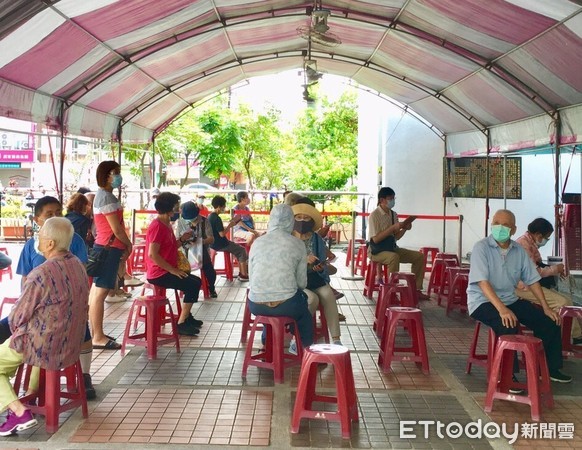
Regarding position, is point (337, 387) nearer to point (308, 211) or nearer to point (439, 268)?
point (308, 211)

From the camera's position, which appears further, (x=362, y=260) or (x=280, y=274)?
(x=362, y=260)

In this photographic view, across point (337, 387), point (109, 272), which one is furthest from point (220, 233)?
point (337, 387)

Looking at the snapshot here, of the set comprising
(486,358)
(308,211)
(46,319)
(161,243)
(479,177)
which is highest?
(479,177)

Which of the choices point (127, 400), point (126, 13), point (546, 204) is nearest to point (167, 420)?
point (127, 400)

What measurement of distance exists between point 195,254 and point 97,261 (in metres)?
2.16

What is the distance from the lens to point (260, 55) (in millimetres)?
11797

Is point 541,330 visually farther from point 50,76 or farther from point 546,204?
point 546,204

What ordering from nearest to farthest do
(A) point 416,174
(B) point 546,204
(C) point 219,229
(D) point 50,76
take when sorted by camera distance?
(D) point 50,76 < (C) point 219,229 < (B) point 546,204 < (A) point 416,174

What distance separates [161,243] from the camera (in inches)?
270

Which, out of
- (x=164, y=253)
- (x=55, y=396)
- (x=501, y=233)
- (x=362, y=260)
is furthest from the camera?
(x=362, y=260)

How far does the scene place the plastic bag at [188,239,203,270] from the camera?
27.8 feet

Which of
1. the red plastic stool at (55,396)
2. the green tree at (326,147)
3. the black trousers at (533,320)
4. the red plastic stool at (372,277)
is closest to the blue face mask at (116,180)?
the red plastic stool at (55,396)

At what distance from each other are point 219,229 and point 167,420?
18.8ft

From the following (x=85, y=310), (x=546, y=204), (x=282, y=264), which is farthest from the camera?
(x=546, y=204)
